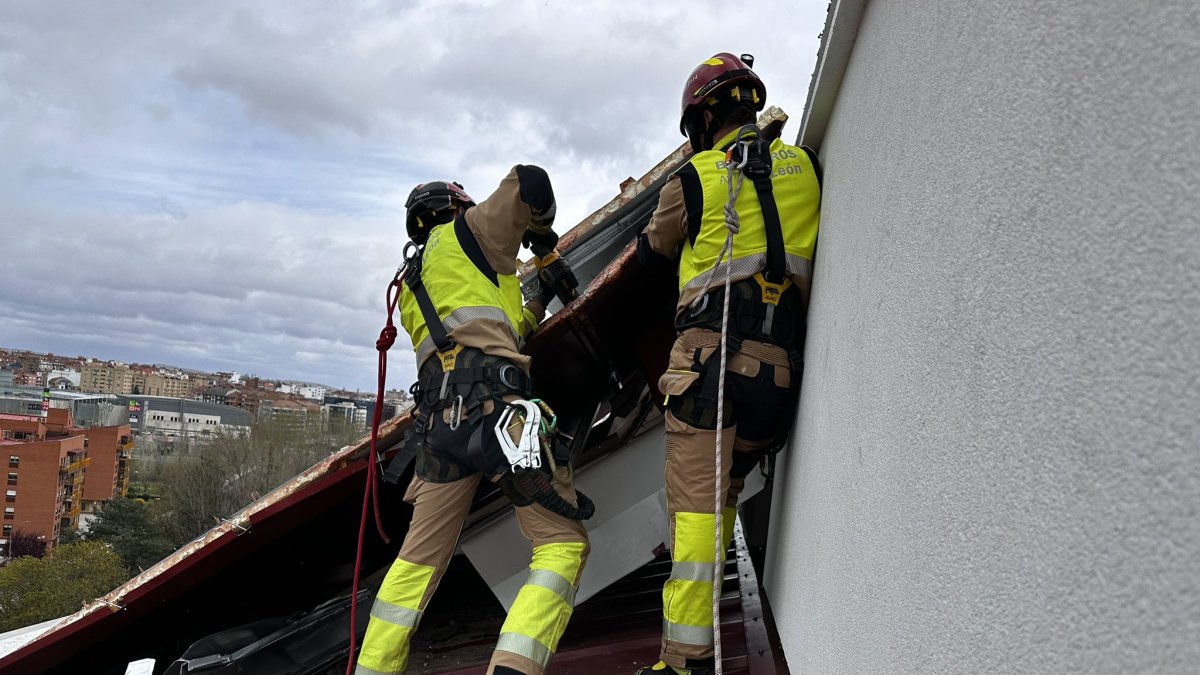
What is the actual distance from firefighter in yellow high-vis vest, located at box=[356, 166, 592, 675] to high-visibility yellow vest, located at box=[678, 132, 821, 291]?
82cm

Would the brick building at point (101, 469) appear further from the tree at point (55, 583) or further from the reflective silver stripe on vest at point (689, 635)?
the reflective silver stripe on vest at point (689, 635)

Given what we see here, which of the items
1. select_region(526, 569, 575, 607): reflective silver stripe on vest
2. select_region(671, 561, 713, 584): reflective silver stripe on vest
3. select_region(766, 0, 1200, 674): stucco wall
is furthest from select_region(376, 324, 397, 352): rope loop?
select_region(766, 0, 1200, 674): stucco wall

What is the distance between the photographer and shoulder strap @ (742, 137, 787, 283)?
9.21ft

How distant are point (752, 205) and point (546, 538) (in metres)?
1.48

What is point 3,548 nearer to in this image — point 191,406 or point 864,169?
point 191,406

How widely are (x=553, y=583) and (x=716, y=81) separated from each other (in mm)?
2031

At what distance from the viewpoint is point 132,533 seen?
44062mm

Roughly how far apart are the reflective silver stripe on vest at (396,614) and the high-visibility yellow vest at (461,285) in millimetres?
1018

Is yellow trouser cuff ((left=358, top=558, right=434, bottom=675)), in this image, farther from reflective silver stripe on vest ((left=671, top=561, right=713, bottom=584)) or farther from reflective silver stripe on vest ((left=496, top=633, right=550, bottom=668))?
reflective silver stripe on vest ((left=671, top=561, right=713, bottom=584))

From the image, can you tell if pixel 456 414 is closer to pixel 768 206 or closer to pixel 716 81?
pixel 768 206

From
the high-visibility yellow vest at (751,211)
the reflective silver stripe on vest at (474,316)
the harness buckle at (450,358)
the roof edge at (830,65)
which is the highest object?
the roof edge at (830,65)

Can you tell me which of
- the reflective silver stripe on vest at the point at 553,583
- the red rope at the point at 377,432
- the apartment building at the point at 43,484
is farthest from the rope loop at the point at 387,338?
the apartment building at the point at 43,484

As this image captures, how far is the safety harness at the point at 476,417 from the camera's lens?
3.20 m

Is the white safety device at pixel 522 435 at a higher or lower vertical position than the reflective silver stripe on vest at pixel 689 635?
higher
